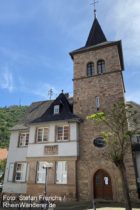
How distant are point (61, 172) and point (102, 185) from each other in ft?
13.1

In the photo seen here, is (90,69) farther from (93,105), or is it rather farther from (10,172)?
(10,172)

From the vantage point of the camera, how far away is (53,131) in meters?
20.8

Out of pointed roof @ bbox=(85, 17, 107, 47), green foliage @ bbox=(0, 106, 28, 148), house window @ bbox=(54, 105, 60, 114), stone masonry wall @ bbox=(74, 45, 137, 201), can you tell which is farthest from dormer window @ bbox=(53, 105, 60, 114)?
green foliage @ bbox=(0, 106, 28, 148)

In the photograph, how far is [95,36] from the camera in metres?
26.4

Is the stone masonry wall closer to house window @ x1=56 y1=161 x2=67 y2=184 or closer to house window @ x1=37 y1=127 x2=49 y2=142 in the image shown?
house window @ x1=56 y1=161 x2=67 y2=184

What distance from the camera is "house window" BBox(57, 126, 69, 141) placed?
20.2 meters

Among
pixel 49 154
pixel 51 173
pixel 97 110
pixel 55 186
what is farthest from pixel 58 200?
pixel 97 110

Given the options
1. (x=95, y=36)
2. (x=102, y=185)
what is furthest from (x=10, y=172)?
(x=95, y=36)

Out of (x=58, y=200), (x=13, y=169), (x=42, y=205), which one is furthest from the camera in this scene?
(x=13, y=169)

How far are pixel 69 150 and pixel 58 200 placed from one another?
14.8ft

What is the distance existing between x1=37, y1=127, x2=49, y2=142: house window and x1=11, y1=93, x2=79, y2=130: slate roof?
97cm

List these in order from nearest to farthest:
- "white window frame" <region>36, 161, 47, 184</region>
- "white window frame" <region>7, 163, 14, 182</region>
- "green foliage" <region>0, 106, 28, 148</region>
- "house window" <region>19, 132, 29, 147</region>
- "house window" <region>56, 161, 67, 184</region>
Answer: "house window" <region>56, 161, 67, 184</region>, "white window frame" <region>36, 161, 47, 184</region>, "white window frame" <region>7, 163, 14, 182</region>, "house window" <region>19, 132, 29, 147</region>, "green foliage" <region>0, 106, 28, 148</region>

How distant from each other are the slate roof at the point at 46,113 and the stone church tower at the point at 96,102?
1.23 metres

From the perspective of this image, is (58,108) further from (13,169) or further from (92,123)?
(13,169)
